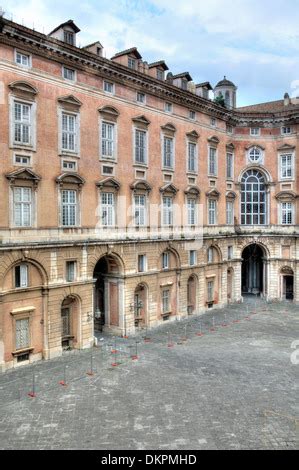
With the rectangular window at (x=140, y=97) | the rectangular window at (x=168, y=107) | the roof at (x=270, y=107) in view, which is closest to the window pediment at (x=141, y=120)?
the rectangular window at (x=140, y=97)

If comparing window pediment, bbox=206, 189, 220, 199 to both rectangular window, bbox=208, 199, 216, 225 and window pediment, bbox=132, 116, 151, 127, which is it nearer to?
rectangular window, bbox=208, 199, 216, 225

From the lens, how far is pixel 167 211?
38.2 metres

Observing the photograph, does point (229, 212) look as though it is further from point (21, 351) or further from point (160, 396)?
point (160, 396)

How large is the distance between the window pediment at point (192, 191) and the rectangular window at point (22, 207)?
656 inches

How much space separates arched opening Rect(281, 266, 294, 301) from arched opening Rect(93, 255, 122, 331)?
2264cm

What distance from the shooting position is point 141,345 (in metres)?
31.6

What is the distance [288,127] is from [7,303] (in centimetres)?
3592

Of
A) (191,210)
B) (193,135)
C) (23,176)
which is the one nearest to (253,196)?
(191,210)

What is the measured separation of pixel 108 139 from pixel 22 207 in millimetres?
9185

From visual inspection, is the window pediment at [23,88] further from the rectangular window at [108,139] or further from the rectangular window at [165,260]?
the rectangular window at [165,260]

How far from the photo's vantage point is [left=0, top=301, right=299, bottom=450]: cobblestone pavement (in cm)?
1792

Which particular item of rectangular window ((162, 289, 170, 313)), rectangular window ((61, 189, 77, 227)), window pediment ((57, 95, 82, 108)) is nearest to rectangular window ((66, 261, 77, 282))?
rectangular window ((61, 189, 77, 227))

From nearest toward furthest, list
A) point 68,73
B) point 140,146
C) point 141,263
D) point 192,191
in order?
point 68,73
point 140,146
point 141,263
point 192,191
